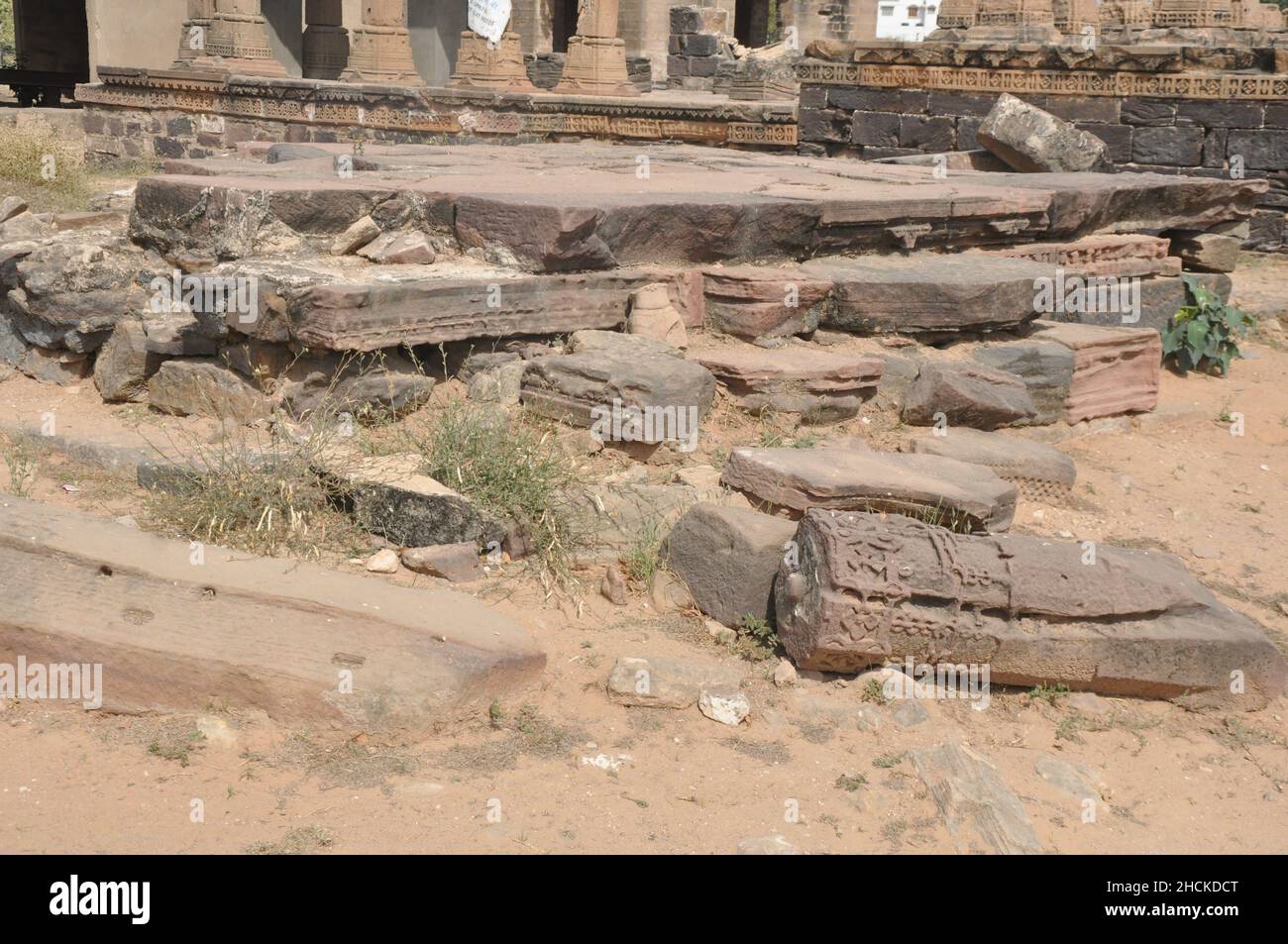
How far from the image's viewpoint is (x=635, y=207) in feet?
18.7

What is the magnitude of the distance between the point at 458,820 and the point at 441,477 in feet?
5.31

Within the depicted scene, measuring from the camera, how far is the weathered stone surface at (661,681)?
3506 mm

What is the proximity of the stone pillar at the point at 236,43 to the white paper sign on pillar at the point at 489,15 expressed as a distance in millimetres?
2741

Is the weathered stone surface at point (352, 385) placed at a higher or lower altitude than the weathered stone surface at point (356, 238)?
lower

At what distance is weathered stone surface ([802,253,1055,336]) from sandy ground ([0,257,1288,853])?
2.33 meters

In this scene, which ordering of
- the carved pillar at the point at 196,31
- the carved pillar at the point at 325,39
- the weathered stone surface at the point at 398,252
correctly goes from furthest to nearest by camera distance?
the carved pillar at the point at 325,39 → the carved pillar at the point at 196,31 → the weathered stone surface at the point at 398,252

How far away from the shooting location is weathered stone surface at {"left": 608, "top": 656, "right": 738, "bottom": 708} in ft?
11.5

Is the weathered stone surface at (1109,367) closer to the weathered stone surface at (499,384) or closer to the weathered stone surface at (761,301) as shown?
the weathered stone surface at (761,301)

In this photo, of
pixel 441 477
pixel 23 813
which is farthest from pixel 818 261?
pixel 23 813

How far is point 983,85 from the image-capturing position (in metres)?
11.6

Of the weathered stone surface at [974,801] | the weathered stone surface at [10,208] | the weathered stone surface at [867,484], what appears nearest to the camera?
the weathered stone surface at [974,801]

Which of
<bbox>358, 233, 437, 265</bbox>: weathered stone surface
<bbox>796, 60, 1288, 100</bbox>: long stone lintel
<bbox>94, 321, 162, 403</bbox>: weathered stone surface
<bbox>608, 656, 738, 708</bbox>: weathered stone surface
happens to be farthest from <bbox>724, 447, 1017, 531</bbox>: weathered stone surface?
<bbox>796, 60, 1288, 100</bbox>: long stone lintel

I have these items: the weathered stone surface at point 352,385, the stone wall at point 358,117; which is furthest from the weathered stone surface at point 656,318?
the stone wall at point 358,117

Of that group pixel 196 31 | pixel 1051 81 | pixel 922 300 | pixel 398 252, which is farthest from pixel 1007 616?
pixel 196 31
